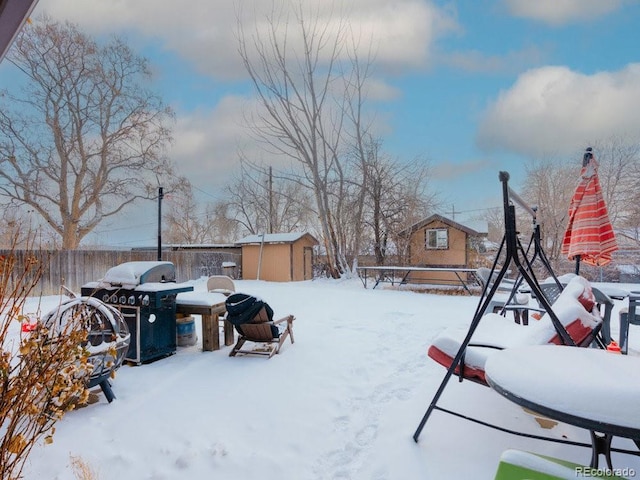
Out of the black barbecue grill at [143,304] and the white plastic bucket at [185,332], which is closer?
the black barbecue grill at [143,304]

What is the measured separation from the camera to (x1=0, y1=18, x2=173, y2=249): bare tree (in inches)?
506

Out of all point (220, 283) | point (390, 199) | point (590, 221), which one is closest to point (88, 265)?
point (220, 283)

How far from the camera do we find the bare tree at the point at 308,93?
1326 cm

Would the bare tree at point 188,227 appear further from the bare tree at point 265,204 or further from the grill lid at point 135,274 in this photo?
the grill lid at point 135,274

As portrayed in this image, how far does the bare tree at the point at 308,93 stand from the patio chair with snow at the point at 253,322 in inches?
384

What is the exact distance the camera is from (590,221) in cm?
364

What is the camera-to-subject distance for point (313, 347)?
4.18 m

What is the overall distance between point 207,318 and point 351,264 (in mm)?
11239

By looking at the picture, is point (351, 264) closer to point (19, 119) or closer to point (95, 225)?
point (95, 225)

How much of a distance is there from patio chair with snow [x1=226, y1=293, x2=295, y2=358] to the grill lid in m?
0.84

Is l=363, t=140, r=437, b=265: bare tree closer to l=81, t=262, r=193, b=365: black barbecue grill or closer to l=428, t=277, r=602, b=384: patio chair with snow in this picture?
l=81, t=262, r=193, b=365: black barbecue grill

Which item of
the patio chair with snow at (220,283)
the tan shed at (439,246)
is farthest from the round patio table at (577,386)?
the tan shed at (439,246)

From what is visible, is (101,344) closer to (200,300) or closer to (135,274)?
(135,274)

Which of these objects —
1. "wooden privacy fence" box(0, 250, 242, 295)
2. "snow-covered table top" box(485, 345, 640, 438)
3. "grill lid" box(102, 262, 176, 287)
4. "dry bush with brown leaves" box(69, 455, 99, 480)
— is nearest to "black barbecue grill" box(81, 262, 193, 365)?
"grill lid" box(102, 262, 176, 287)
